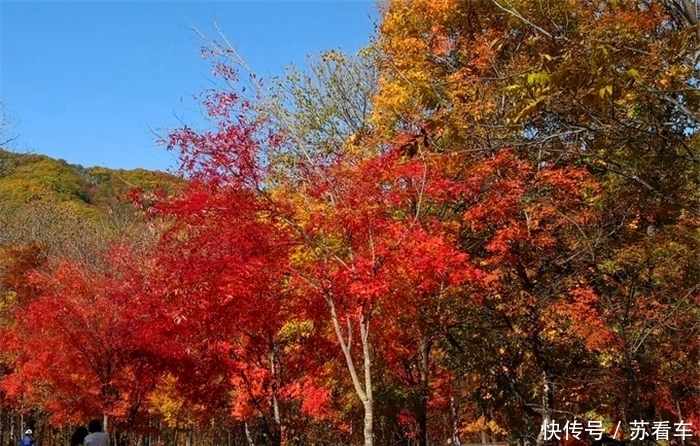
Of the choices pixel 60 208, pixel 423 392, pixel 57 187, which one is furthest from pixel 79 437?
pixel 57 187

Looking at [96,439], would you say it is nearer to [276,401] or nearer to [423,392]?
[276,401]

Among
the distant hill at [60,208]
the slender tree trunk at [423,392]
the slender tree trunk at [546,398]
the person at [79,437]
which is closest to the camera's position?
the person at [79,437]

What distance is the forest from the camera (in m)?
9.27

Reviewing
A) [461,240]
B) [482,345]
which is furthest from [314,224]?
[482,345]

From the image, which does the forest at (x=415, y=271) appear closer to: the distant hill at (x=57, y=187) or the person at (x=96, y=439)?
the person at (x=96, y=439)

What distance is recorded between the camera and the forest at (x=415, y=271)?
30.4 feet

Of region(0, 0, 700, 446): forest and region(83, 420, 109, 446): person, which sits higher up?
region(0, 0, 700, 446): forest

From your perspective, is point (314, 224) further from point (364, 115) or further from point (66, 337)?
point (66, 337)

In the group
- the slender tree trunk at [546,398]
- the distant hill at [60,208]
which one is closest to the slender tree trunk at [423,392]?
the slender tree trunk at [546,398]

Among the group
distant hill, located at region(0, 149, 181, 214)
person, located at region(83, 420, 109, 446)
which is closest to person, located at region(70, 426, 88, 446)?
person, located at region(83, 420, 109, 446)

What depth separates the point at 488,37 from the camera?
12781mm

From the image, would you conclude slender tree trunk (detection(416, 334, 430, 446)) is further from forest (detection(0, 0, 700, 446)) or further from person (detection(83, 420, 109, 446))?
person (detection(83, 420, 109, 446))

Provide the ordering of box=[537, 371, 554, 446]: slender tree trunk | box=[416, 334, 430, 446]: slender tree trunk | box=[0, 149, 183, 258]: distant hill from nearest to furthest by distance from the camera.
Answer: box=[537, 371, 554, 446]: slender tree trunk → box=[416, 334, 430, 446]: slender tree trunk → box=[0, 149, 183, 258]: distant hill

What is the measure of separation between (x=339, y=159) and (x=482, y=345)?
15.8 ft
